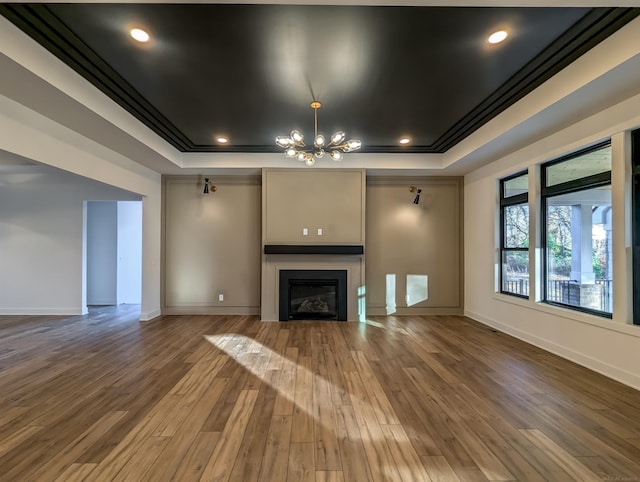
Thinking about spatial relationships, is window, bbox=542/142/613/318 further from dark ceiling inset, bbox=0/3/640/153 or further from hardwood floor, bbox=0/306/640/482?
dark ceiling inset, bbox=0/3/640/153

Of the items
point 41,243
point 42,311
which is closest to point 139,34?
point 41,243

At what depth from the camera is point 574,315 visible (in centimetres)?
369

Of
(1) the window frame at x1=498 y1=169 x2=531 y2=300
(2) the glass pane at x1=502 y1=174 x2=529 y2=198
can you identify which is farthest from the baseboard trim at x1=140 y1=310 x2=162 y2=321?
(2) the glass pane at x1=502 y1=174 x2=529 y2=198

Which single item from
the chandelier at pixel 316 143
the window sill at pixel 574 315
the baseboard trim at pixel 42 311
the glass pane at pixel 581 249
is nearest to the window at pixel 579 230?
the glass pane at pixel 581 249

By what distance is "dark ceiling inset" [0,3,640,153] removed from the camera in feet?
7.79

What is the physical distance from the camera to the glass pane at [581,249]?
136 inches

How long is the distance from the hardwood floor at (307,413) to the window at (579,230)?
0.85 meters

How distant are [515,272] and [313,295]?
135 inches

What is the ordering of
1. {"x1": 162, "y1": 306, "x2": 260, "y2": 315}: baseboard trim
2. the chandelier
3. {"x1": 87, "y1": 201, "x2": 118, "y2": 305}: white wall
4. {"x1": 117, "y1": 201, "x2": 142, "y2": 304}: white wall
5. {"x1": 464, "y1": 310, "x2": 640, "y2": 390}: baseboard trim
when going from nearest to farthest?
{"x1": 464, "y1": 310, "x2": 640, "y2": 390}: baseboard trim < the chandelier < {"x1": 162, "y1": 306, "x2": 260, "y2": 315}: baseboard trim < {"x1": 87, "y1": 201, "x2": 118, "y2": 305}: white wall < {"x1": 117, "y1": 201, "x2": 142, "y2": 304}: white wall

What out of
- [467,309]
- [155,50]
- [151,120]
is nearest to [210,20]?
[155,50]

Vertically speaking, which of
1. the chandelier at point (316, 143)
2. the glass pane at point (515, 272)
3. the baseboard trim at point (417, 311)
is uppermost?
the chandelier at point (316, 143)

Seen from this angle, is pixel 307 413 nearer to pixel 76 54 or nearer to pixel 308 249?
pixel 308 249

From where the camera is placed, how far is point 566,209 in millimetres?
4070

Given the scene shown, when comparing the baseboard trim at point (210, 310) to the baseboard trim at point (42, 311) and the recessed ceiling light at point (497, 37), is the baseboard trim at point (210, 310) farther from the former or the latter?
the recessed ceiling light at point (497, 37)
